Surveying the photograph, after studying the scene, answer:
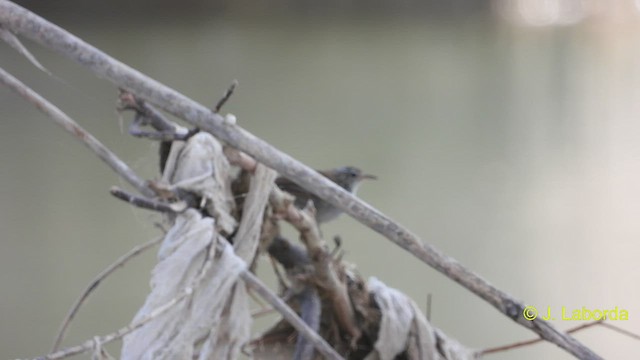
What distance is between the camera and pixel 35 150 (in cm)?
167

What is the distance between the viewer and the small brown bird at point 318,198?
999 millimetres

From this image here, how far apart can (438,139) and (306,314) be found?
1.05 m

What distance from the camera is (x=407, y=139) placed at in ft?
5.57

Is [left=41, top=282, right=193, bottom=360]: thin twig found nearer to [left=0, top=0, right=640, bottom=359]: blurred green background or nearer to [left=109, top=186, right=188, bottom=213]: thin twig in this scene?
[left=109, top=186, right=188, bottom=213]: thin twig

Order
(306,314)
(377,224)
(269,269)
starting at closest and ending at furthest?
(377,224), (306,314), (269,269)

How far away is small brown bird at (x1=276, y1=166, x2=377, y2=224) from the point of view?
999 millimetres

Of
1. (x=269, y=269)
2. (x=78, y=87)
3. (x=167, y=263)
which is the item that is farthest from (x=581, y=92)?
(x=167, y=263)

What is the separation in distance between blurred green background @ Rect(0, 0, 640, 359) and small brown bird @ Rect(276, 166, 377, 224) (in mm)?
173

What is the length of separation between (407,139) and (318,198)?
2.22 feet

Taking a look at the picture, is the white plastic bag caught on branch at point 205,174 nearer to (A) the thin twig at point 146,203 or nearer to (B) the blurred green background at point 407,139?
(A) the thin twig at point 146,203

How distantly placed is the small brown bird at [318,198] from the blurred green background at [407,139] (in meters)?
0.17

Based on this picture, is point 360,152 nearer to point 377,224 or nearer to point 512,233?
point 512,233

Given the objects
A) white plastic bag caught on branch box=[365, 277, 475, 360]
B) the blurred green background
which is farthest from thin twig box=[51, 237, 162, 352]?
the blurred green background

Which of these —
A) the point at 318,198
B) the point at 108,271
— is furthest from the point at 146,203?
the point at 318,198
